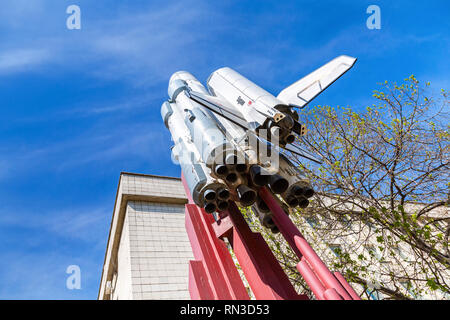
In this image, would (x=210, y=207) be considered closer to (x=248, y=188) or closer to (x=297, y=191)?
(x=248, y=188)

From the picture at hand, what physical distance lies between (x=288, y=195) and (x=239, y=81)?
3543 millimetres

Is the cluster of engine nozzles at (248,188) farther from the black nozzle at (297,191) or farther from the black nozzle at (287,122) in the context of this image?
the black nozzle at (287,122)

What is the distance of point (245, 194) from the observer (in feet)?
21.2

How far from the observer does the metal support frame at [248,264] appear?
514 centimetres

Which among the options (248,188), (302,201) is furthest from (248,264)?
(302,201)

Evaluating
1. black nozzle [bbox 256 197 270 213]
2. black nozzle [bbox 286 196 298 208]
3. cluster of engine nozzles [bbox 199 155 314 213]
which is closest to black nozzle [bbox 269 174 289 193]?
cluster of engine nozzles [bbox 199 155 314 213]

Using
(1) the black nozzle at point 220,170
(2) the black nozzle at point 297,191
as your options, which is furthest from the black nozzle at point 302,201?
(1) the black nozzle at point 220,170

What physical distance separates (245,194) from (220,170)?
866mm

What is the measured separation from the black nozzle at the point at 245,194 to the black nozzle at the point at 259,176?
0.70ft

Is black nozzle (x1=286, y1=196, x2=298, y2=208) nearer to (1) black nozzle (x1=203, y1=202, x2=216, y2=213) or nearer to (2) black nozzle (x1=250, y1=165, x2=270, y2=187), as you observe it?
(2) black nozzle (x1=250, y1=165, x2=270, y2=187)

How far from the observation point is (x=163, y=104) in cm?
1075
